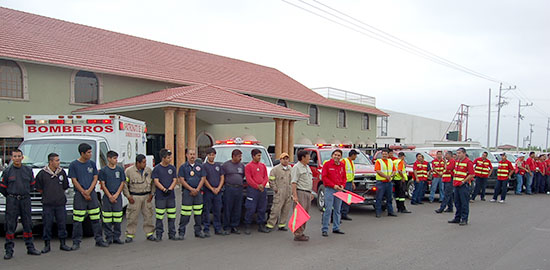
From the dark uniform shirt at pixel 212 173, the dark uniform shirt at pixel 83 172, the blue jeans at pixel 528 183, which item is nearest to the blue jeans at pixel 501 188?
the blue jeans at pixel 528 183

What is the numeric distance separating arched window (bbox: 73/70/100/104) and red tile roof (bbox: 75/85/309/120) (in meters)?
0.68

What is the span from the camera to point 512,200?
14.6m

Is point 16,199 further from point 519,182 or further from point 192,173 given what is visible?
point 519,182

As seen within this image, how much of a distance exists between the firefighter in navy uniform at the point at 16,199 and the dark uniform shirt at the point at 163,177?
2.01 metres

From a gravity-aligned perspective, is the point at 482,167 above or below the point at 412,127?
below

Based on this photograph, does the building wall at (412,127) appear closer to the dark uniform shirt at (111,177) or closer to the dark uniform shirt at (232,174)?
the dark uniform shirt at (232,174)

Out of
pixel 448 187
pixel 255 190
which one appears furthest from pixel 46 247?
pixel 448 187

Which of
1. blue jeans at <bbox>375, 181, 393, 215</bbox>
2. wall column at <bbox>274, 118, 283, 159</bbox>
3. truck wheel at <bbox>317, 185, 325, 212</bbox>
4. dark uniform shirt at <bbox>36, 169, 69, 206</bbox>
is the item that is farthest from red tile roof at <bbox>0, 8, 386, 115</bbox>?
blue jeans at <bbox>375, 181, 393, 215</bbox>

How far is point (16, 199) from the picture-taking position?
6.45m

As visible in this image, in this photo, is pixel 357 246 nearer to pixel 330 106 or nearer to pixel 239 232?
pixel 239 232

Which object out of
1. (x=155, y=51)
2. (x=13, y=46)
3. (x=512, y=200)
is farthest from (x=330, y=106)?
(x=13, y=46)

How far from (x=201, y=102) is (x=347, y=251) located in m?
11.3

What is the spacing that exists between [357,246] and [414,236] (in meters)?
1.55

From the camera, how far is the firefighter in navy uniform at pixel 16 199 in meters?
6.36
